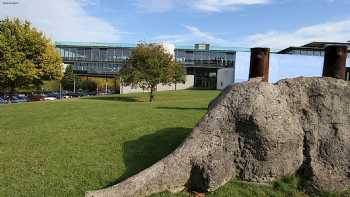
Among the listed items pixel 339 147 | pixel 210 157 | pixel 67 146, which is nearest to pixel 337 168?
pixel 339 147

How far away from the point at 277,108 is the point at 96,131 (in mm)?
5245

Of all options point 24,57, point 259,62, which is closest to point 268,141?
point 259,62

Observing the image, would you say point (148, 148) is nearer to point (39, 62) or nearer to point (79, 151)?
point (79, 151)

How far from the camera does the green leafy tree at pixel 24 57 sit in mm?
29109

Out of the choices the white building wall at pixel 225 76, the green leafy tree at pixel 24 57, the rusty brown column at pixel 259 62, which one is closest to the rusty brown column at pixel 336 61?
the rusty brown column at pixel 259 62

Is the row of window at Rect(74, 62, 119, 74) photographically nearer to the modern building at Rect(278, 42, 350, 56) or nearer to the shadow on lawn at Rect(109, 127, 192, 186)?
the modern building at Rect(278, 42, 350, 56)

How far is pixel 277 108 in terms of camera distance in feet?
22.5

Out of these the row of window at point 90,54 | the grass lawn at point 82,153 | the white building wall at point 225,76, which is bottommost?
the grass lawn at point 82,153

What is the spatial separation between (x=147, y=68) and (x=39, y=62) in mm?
9864

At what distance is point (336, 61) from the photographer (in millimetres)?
7809

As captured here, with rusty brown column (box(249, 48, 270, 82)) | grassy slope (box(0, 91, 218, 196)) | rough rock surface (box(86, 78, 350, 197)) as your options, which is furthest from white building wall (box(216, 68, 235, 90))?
rough rock surface (box(86, 78, 350, 197))

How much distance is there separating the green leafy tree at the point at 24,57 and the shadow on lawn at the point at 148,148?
2343cm

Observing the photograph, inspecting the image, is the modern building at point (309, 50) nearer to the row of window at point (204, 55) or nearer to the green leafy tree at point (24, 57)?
the row of window at point (204, 55)

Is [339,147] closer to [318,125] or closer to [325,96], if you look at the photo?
[318,125]
